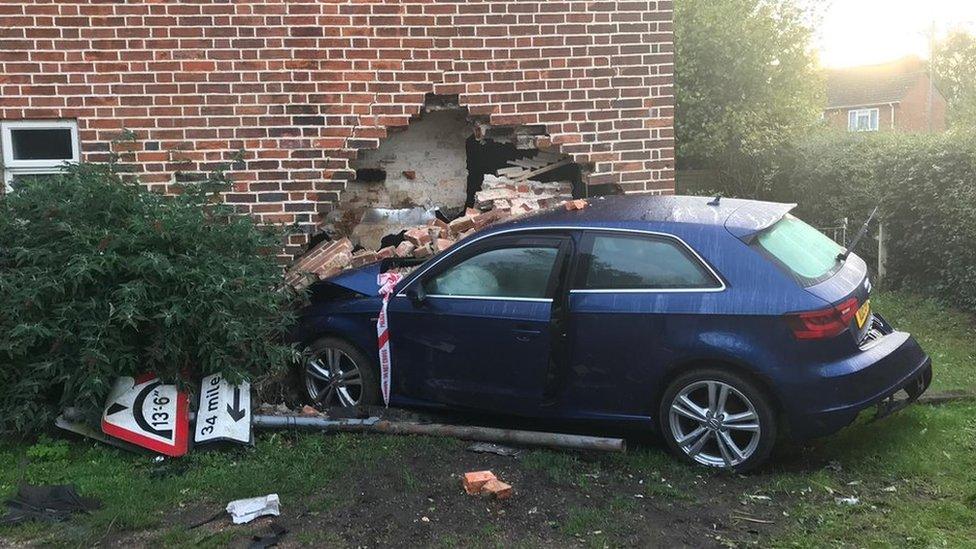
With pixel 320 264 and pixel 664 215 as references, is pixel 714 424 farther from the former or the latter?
pixel 320 264

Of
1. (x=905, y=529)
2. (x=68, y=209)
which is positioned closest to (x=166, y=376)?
(x=68, y=209)

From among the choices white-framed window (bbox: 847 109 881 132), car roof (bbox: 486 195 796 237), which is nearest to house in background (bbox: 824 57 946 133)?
white-framed window (bbox: 847 109 881 132)

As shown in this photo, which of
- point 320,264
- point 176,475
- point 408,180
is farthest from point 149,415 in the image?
point 408,180

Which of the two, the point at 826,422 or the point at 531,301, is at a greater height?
the point at 531,301

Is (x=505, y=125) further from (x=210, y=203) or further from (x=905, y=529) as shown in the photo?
(x=905, y=529)

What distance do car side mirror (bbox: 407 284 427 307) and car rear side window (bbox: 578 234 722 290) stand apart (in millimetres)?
1088

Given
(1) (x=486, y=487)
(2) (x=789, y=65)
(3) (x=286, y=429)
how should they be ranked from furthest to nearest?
(2) (x=789, y=65) → (3) (x=286, y=429) → (1) (x=486, y=487)

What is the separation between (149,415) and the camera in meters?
5.45

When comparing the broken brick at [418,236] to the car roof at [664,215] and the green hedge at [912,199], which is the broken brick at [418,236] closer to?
the car roof at [664,215]

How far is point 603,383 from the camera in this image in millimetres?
5059

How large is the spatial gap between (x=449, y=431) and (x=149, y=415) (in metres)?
1.96

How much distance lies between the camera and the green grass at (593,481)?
4129 millimetres

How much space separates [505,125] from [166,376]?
3.58 meters

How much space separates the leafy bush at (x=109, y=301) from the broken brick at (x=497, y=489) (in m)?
1.89
